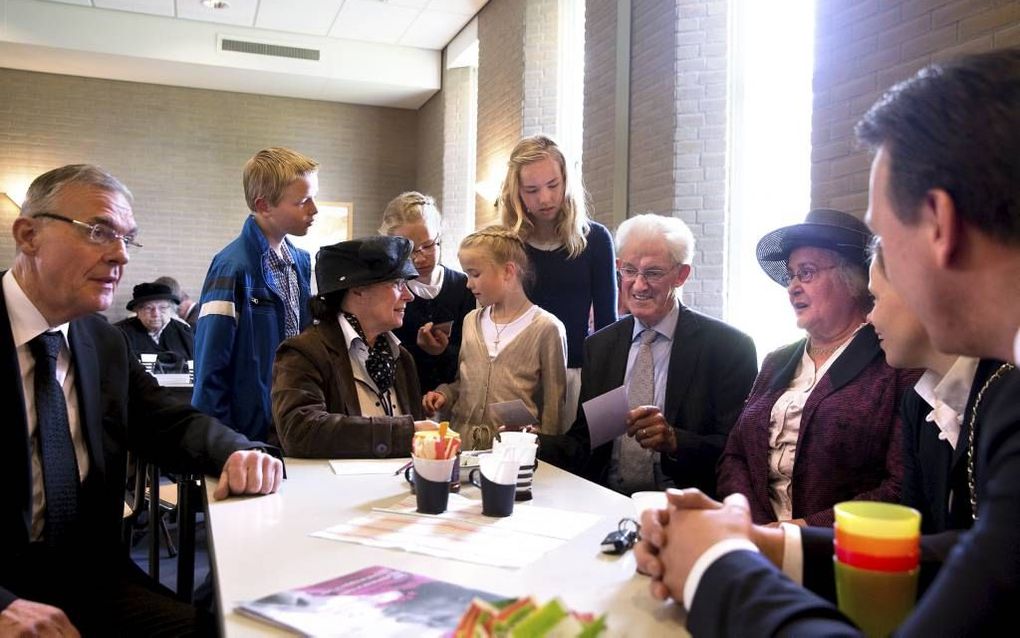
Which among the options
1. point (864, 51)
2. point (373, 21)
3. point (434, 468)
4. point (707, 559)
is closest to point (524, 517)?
point (434, 468)

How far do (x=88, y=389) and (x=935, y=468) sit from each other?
6.15ft

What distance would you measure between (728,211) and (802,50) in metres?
1.08

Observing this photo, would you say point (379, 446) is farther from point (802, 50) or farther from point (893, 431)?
point (802, 50)

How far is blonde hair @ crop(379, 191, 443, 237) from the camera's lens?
3.34 meters

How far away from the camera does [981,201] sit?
2.51ft

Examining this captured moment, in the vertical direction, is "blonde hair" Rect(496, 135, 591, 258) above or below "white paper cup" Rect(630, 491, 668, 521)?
above

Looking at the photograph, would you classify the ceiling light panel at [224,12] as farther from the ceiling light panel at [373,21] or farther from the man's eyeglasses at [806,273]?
the man's eyeglasses at [806,273]

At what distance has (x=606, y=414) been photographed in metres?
2.16

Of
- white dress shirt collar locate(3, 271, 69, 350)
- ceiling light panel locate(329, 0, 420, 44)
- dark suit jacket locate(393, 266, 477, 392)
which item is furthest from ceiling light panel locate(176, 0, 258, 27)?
white dress shirt collar locate(3, 271, 69, 350)

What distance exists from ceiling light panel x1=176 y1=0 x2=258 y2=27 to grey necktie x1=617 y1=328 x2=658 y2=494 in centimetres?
738

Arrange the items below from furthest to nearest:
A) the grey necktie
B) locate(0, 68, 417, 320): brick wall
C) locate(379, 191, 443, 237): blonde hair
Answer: locate(0, 68, 417, 320): brick wall → locate(379, 191, 443, 237): blonde hair → the grey necktie

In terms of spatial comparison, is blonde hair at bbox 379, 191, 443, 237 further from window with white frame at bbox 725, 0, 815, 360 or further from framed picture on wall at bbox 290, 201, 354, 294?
framed picture on wall at bbox 290, 201, 354, 294

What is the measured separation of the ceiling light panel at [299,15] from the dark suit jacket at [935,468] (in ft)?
26.5

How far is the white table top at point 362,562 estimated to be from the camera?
3.72 feet
